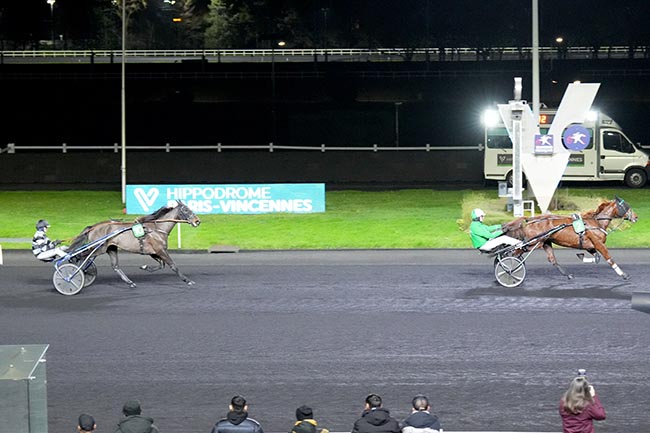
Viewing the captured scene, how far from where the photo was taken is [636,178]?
36.2 metres

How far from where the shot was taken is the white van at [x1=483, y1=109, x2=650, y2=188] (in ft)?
115

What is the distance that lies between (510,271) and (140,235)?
6303mm

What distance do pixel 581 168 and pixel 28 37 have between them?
53.9 metres

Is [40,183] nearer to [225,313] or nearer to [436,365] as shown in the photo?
[225,313]

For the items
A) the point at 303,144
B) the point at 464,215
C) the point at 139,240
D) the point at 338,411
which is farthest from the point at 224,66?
the point at 338,411

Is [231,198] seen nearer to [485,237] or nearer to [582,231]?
[485,237]

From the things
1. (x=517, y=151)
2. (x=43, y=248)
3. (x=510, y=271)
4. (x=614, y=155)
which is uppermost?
(x=614, y=155)

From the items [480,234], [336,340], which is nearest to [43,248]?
[336,340]

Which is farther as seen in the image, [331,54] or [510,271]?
[331,54]

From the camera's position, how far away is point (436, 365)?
13.0 meters

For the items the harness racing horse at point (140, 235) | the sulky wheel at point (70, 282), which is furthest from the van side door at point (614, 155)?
the sulky wheel at point (70, 282)

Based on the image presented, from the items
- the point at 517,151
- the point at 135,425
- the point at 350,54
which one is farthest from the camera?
the point at 350,54

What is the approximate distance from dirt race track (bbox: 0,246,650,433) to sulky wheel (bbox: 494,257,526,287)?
0.26m

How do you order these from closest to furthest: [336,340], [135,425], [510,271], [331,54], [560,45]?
[135,425], [336,340], [510,271], [331,54], [560,45]
